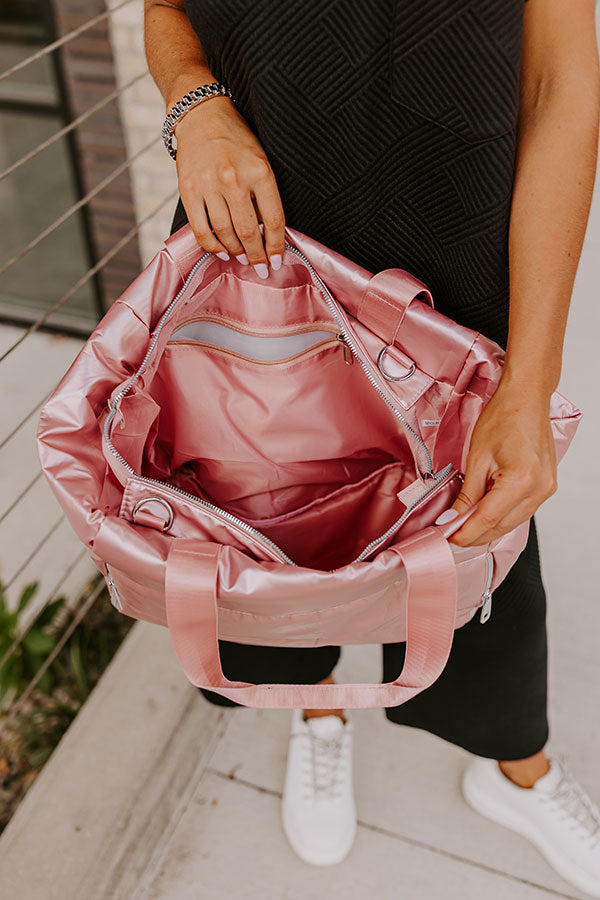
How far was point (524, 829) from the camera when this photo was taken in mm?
1224

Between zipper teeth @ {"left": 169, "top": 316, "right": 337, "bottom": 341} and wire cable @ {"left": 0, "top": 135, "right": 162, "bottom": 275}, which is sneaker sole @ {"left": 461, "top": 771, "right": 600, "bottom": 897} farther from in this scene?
wire cable @ {"left": 0, "top": 135, "right": 162, "bottom": 275}

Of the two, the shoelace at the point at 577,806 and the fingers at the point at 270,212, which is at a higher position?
the fingers at the point at 270,212

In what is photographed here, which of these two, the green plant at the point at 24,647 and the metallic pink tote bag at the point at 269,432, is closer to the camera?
the metallic pink tote bag at the point at 269,432

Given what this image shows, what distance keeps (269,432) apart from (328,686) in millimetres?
284

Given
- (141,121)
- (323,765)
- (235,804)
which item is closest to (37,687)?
(235,804)

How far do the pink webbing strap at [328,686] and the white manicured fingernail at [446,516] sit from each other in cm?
2

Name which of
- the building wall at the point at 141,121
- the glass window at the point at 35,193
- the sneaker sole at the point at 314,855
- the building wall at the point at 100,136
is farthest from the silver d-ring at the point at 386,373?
the glass window at the point at 35,193

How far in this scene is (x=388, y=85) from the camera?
0.67 meters

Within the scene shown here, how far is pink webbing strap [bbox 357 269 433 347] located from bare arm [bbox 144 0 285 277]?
99 mm

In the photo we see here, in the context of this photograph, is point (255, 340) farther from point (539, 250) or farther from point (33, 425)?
point (33, 425)

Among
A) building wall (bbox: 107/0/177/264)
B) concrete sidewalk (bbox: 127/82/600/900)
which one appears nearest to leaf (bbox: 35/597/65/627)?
concrete sidewalk (bbox: 127/82/600/900)

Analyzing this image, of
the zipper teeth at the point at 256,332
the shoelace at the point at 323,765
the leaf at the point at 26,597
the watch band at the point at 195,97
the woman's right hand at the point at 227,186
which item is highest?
the watch band at the point at 195,97

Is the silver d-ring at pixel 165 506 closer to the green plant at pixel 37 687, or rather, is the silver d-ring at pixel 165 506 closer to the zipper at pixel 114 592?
the zipper at pixel 114 592

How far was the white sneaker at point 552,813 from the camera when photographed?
3.89ft
